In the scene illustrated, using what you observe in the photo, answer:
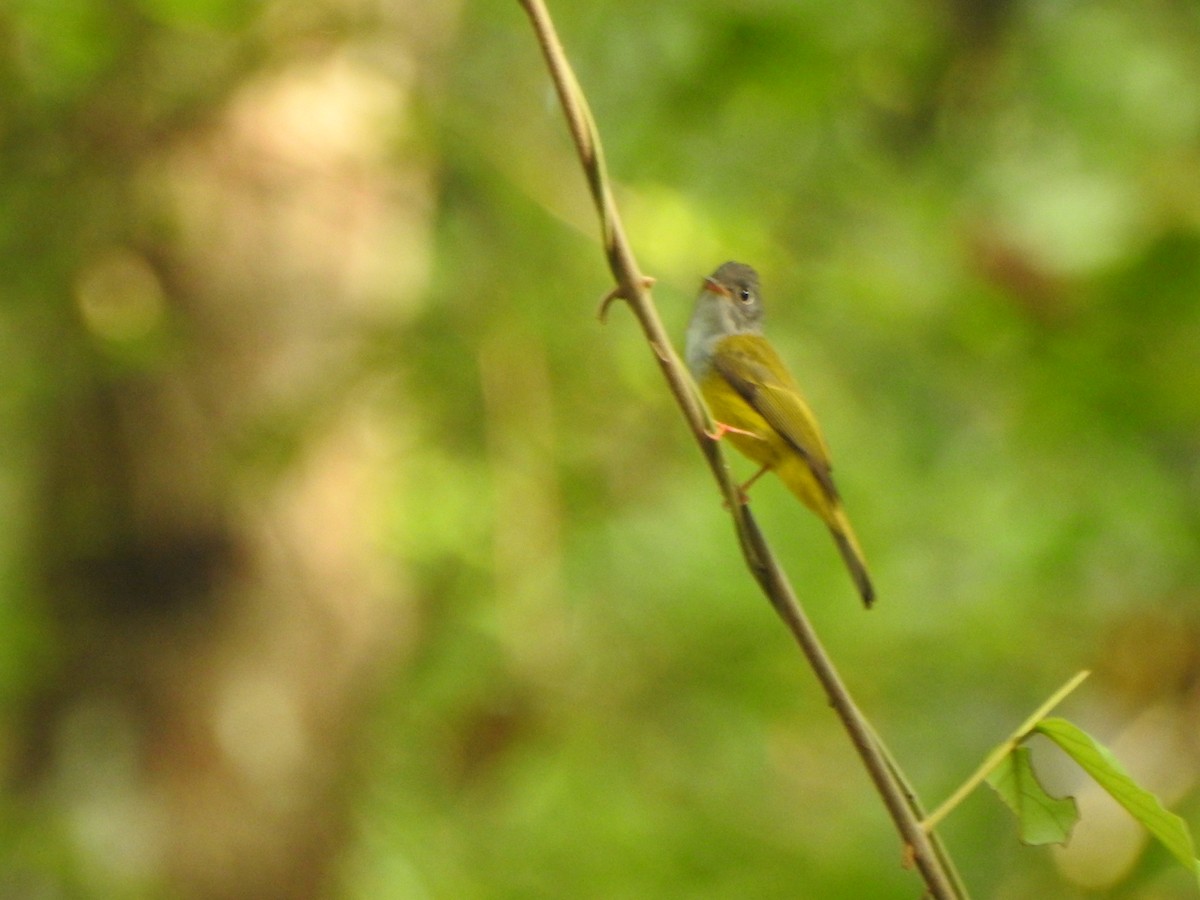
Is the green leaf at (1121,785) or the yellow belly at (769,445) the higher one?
the green leaf at (1121,785)

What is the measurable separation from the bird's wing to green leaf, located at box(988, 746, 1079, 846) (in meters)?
1.16

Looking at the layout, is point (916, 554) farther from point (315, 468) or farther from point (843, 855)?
point (315, 468)

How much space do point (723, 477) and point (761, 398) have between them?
4.69ft

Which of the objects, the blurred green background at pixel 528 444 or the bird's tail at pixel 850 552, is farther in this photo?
the blurred green background at pixel 528 444

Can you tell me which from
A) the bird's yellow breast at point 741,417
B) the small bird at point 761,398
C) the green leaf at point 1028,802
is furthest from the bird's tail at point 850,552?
the green leaf at point 1028,802

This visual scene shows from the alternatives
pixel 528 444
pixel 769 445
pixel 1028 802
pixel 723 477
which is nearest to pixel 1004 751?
pixel 1028 802

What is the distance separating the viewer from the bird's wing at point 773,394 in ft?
8.15

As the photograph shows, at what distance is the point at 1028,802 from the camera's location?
4.40 feet

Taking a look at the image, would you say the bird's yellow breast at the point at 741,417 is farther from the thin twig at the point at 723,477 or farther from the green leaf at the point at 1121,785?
the thin twig at the point at 723,477

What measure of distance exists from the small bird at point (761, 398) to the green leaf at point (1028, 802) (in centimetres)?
109

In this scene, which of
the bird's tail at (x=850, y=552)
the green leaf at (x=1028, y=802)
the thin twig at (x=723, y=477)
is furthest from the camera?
the bird's tail at (x=850, y=552)

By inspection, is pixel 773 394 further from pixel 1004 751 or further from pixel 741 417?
pixel 1004 751

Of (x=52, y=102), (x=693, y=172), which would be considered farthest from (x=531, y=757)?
(x=52, y=102)

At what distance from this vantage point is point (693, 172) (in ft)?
16.9
